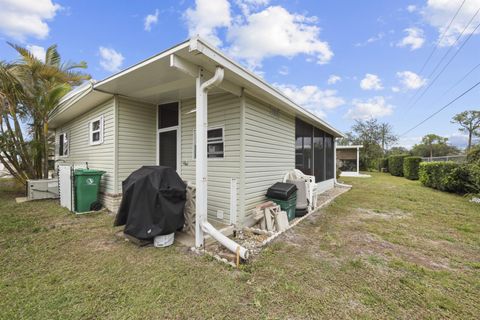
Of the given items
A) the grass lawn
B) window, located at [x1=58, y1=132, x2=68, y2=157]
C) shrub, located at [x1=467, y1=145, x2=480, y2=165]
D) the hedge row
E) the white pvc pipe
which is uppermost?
window, located at [x1=58, y1=132, x2=68, y2=157]

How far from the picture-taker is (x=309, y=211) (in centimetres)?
550

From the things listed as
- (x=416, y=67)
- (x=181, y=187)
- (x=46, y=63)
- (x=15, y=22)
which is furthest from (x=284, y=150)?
(x=416, y=67)

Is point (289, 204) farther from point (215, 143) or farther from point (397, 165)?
point (397, 165)

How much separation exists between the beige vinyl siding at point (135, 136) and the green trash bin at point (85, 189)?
696mm

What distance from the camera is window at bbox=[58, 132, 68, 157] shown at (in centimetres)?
835

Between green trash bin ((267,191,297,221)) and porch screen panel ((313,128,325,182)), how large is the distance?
11.1ft

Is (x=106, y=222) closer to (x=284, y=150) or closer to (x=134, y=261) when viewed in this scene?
(x=134, y=261)

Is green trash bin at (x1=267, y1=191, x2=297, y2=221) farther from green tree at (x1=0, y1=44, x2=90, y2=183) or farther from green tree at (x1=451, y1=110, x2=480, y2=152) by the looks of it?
green tree at (x1=451, y1=110, x2=480, y2=152)

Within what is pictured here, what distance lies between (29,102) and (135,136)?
4241 mm

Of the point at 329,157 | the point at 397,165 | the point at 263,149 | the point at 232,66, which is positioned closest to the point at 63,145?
the point at 263,149

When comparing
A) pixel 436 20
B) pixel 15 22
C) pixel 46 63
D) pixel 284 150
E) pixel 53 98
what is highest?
pixel 436 20

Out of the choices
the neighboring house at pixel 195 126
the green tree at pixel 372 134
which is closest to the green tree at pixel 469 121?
the green tree at pixel 372 134

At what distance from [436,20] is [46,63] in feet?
53.5

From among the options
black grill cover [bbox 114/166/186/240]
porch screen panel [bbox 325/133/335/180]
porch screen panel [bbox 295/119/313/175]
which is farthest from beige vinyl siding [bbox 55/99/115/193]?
porch screen panel [bbox 325/133/335/180]
